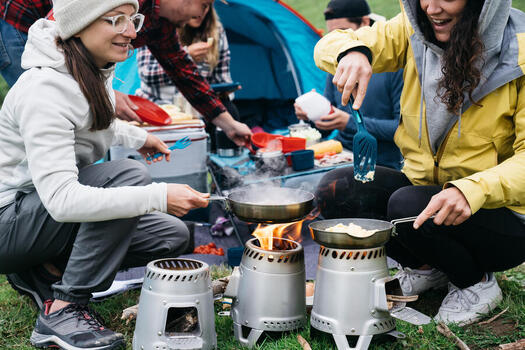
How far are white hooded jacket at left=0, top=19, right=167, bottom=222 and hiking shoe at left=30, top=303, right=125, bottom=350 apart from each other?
0.43 metres

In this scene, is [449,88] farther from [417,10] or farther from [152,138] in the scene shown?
[152,138]

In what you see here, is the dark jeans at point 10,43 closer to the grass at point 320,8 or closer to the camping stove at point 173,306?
the camping stove at point 173,306

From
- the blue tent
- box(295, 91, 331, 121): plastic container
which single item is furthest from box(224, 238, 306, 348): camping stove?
the blue tent

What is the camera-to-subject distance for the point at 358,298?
77.5 inches

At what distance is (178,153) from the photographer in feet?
13.6

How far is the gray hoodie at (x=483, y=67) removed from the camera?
2.15m

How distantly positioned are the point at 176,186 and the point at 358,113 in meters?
0.77

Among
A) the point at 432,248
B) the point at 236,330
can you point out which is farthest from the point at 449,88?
the point at 236,330

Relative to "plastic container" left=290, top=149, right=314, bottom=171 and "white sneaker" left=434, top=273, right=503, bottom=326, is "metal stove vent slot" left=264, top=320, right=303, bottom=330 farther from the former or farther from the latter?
"plastic container" left=290, top=149, right=314, bottom=171

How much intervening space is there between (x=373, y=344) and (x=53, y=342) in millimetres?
1260

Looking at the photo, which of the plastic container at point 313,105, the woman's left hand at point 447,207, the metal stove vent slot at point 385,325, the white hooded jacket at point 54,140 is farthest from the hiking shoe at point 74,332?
the plastic container at point 313,105

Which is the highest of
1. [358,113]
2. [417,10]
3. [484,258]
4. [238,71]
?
[417,10]

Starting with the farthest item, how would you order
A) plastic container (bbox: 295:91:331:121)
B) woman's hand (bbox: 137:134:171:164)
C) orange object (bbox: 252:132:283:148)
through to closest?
orange object (bbox: 252:132:283:148), plastic container (bbox: 295:91:331:121), woman's hand (bbox: 137:134:171:164)

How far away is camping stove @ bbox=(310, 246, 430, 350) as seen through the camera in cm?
197
